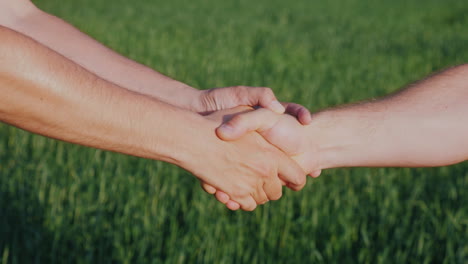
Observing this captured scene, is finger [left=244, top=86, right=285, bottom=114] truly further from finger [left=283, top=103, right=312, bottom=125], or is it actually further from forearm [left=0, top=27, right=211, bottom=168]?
forearm [left=0, top=27, right=211, bottom=168]

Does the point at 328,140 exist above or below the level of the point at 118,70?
below

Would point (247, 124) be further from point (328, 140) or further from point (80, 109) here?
point (80, 109)

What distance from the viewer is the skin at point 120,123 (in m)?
1.63

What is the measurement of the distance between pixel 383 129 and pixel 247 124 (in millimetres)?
612

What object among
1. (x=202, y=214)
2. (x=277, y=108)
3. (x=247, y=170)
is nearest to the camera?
(x=247, y=170)

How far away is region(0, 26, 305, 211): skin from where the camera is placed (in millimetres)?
1630

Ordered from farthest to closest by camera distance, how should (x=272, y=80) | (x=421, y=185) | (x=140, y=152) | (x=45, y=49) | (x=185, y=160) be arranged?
(x=272, y=80) < (x=421, y=185) < (x=185, y=160) < (x=140, y=152) < (x=45, y=49)

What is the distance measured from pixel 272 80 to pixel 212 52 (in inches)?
72.9

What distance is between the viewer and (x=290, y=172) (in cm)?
246

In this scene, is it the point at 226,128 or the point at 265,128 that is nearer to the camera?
the point at 226,128

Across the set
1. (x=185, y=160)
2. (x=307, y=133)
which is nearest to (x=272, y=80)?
(x=307, y=133)

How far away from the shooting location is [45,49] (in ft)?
5.57

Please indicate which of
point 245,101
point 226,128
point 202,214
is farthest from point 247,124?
point 202,214

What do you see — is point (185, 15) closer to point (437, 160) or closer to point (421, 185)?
point (421, 185)
